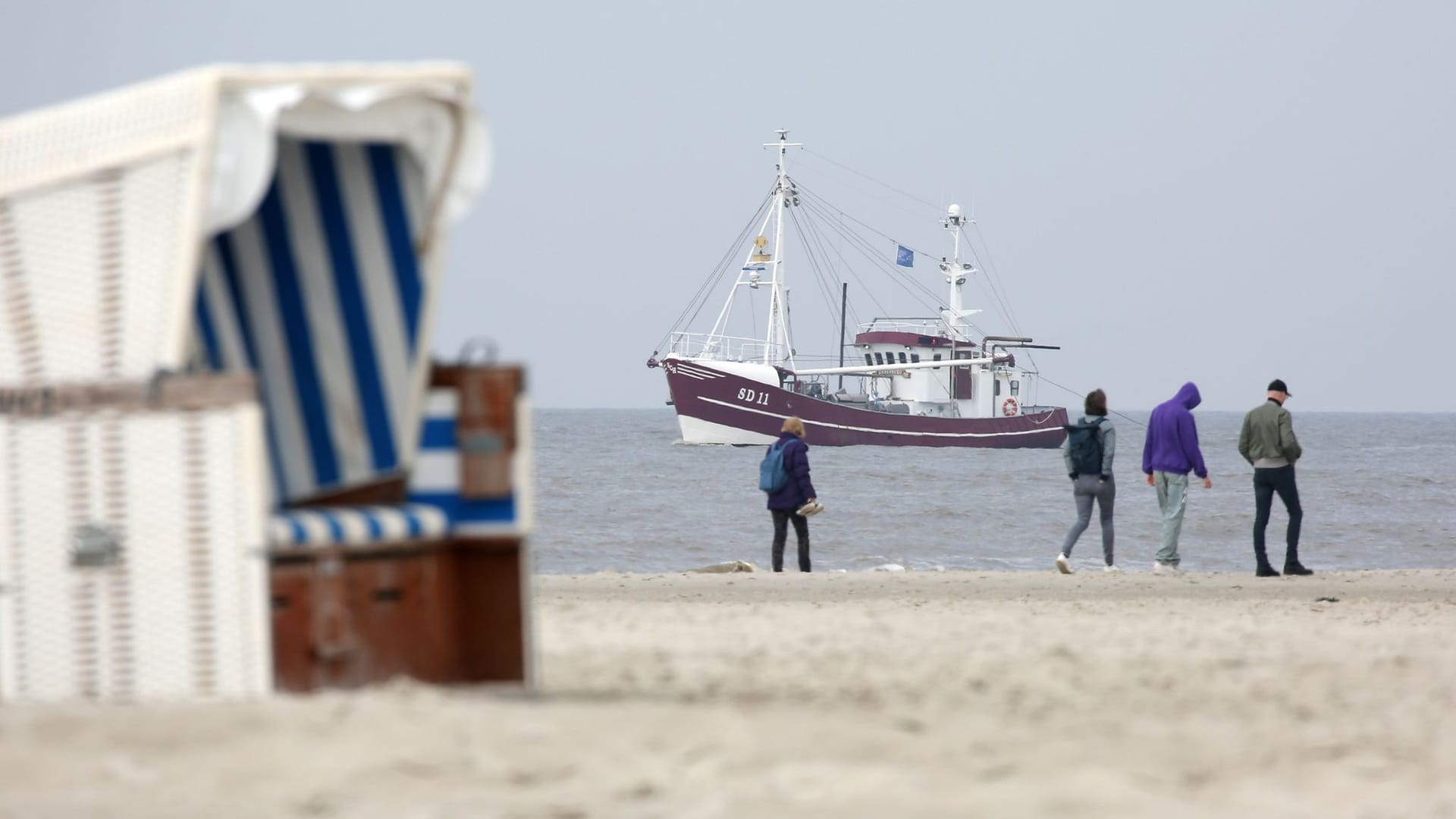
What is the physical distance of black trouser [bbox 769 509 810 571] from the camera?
39.5 feet

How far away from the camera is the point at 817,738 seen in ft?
13.4

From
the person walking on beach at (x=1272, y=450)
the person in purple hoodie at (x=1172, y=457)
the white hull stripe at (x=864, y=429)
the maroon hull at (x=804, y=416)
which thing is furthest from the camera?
the white hull stripe at (x=864, y=429)

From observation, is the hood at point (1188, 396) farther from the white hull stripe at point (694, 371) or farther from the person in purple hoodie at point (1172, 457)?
the white hull stripe at point (694, 371)

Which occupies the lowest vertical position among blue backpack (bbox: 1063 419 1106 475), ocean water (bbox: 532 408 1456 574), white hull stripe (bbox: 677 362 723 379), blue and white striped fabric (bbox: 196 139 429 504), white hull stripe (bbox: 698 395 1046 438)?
ocean water (bbox: 532 408 1456 574)

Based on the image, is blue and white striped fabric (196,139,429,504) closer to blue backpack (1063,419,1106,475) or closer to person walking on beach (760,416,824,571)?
person walking on beach (760,416,824,571)

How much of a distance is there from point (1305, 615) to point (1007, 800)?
5707mm

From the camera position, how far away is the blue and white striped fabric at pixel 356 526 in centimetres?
404

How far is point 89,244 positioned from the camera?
3861 mm

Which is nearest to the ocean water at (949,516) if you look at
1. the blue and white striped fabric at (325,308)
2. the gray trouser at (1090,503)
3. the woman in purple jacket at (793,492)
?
the gray trouser at (1090,503)

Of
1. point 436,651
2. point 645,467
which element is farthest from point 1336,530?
point 645,467

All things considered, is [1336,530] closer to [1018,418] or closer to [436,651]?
[436,651]

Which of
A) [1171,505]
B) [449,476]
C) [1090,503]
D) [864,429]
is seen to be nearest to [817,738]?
[449,476]

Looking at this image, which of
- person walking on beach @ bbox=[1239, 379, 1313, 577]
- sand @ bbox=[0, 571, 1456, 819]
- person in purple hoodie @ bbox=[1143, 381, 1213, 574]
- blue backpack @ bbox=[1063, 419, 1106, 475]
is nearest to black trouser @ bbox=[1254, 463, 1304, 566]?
person walking on beach @ bbox=[1239, 379, 1313, 577]

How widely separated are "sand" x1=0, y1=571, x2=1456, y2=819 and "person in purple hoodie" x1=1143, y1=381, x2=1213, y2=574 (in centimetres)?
483
